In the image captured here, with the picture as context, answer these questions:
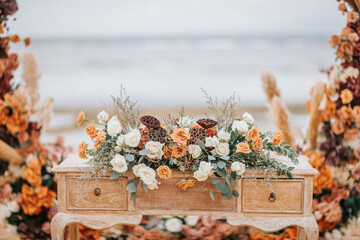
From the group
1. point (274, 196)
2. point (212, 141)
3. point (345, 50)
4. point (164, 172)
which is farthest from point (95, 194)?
point (345, 50)

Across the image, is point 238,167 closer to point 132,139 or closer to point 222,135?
point 222,135

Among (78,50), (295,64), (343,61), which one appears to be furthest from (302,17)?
(343,61)

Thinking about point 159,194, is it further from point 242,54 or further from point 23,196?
point 242,54

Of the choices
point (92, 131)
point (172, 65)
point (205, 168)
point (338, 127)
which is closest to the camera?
point (205, 168)

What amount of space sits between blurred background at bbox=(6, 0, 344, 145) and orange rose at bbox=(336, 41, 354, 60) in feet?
12.3

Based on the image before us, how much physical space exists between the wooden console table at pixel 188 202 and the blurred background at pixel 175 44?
4.56 m

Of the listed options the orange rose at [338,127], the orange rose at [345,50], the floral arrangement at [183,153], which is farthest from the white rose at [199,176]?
the orange rose at [345,50]

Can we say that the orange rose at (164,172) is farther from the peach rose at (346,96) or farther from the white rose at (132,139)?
the peach rose at (346,96)

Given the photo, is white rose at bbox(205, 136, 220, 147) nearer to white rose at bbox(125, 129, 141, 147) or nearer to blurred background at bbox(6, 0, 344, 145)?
white rose at bbox(125, 129, 141, 147)

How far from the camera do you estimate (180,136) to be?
67.8 inches

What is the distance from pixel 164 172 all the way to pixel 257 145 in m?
0.43

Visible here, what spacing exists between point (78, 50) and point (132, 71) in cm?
125

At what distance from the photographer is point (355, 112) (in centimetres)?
259

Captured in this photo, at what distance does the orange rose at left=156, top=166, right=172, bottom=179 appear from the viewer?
1.73m
